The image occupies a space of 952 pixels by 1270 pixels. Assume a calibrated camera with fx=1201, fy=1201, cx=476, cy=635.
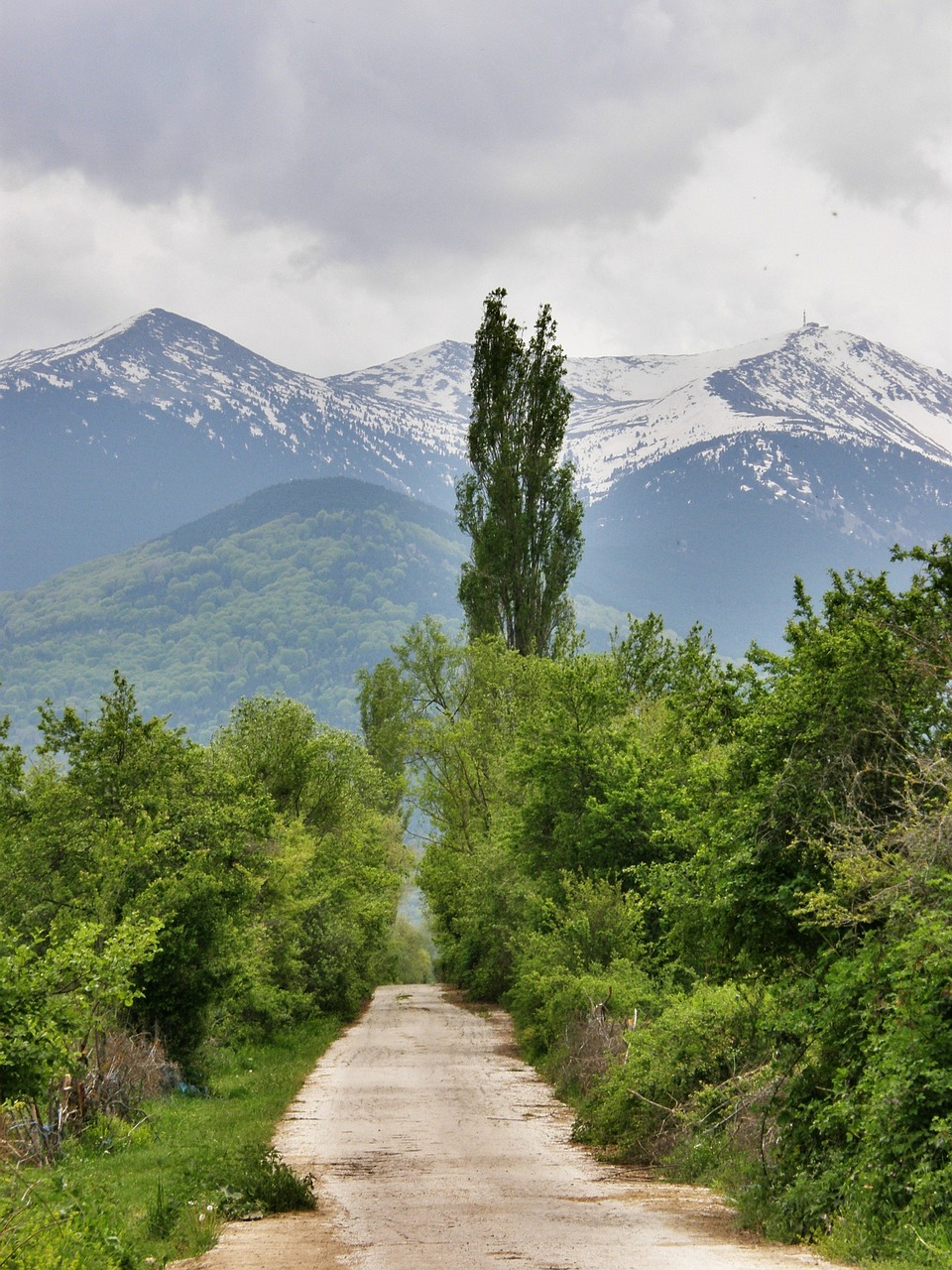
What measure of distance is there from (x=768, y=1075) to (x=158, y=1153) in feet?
26.9

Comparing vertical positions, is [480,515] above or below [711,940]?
above

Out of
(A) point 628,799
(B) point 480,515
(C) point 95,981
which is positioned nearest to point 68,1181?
(C) point 95,981

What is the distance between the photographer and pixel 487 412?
184 feet

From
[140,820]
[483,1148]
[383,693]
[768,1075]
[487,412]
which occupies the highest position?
[487,412]

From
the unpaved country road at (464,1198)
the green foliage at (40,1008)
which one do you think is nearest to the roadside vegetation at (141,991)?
the green foliage at (40,1008)

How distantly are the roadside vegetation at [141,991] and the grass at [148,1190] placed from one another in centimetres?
4

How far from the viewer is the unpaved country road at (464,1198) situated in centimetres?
1078

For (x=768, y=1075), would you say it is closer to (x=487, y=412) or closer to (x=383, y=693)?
(x=487, y=412)

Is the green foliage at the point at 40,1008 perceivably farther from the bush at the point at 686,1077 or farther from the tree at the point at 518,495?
the tree at the point at 518,495

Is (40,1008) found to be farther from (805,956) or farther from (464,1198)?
(805,956)

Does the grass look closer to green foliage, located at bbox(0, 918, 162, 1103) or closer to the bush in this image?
green foliage, located at bbox(0, 918, 162, 1103)

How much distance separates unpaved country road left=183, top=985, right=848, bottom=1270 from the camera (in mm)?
10781

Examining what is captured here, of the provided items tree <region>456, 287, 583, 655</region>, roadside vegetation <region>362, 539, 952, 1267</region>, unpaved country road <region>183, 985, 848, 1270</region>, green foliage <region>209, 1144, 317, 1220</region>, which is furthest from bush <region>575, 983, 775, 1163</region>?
tree <region>456, 287, 583, 655</region>

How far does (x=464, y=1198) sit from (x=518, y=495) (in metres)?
42.9
